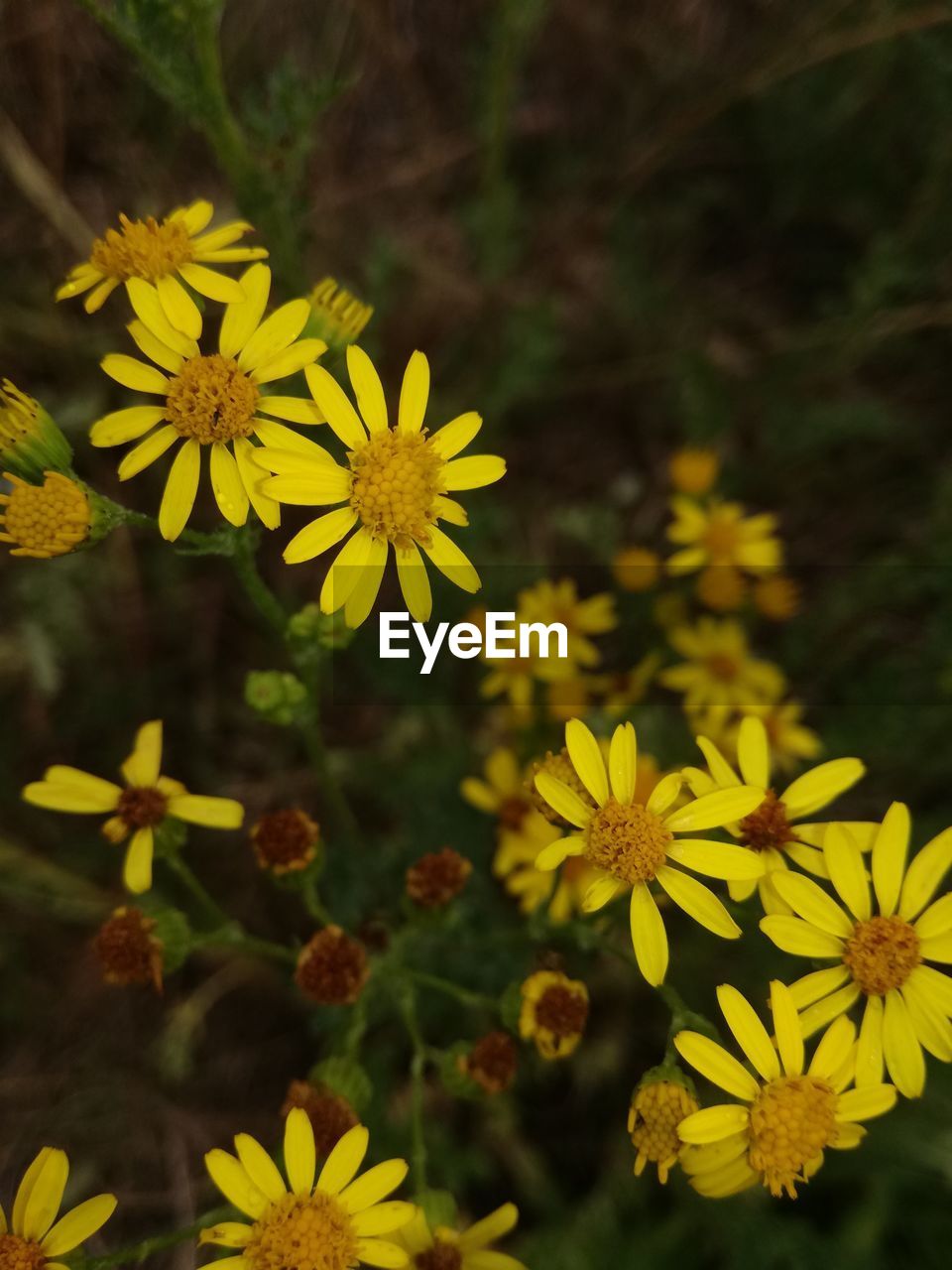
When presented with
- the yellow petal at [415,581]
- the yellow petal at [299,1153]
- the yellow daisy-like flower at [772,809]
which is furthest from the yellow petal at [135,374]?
the yellow petal at [299,1153]

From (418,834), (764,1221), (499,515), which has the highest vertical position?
(499,515)

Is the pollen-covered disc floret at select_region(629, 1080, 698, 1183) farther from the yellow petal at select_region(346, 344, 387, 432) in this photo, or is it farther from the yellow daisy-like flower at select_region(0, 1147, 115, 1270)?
the yellow petal at select_region(346, 344, 387, 432)

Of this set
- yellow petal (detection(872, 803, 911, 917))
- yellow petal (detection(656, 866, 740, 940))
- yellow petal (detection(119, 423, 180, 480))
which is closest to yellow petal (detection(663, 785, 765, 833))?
yellow petal (detection(656, 866, 740, 940))

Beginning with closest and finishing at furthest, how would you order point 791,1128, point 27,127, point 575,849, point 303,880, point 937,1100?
point 791,1128 < point 575,849 < point 303,880 < point 937,1100 < point 27,127

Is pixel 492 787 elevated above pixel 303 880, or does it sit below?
above

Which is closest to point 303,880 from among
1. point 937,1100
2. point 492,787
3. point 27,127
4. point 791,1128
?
point 492,787

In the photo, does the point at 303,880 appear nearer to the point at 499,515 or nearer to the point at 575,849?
the point at 575,849

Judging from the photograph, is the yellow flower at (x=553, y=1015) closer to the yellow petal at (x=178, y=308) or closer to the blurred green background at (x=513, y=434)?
the blurred green background at (x=513, y=434)

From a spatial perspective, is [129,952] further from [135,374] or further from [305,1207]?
[135,374]
